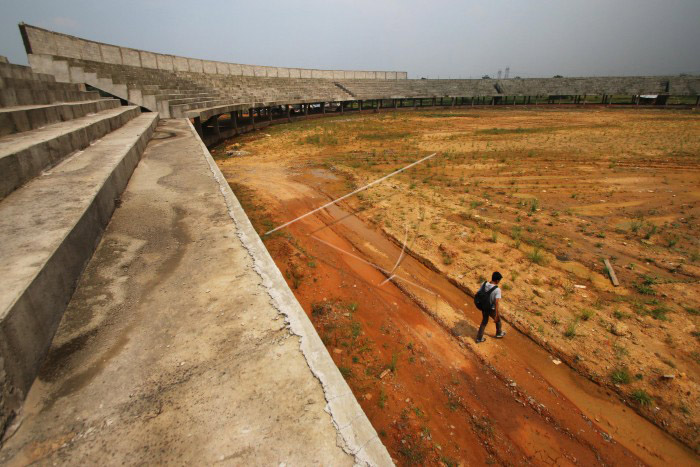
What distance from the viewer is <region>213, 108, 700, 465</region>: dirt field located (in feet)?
11.8

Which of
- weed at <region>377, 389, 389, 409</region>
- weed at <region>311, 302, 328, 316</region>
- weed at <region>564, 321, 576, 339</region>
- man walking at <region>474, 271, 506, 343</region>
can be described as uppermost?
man walking at <region>474, 271, 506, 343</region>

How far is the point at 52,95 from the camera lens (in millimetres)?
8320

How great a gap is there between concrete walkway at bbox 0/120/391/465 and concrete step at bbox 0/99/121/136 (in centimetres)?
406

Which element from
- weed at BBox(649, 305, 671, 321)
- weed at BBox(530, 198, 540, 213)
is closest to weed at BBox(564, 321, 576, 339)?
weed at BBox(649, 305, 671, 321)

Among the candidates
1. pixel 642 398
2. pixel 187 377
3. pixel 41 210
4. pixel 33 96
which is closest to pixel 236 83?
pixel 33 96

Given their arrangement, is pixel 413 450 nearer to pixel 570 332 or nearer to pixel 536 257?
pixel 570 332

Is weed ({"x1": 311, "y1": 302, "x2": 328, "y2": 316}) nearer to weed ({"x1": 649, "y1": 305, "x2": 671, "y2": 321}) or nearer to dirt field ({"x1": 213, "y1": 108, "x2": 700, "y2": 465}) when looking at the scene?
dirt field ({"x1": 213, "y1": 108, "x2": 700, "y2": 465})

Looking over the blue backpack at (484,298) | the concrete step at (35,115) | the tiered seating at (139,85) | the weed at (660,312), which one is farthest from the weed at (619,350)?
the tiered seating at (139,85)

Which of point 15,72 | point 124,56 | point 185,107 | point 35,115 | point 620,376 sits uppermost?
point 124,56

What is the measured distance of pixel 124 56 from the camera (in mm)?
19062

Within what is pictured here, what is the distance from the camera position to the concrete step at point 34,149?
3677mm

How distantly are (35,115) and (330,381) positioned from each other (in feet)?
25.8

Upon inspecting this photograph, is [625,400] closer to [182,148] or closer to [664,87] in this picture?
[182,148]

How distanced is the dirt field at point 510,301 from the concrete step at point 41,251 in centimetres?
304
